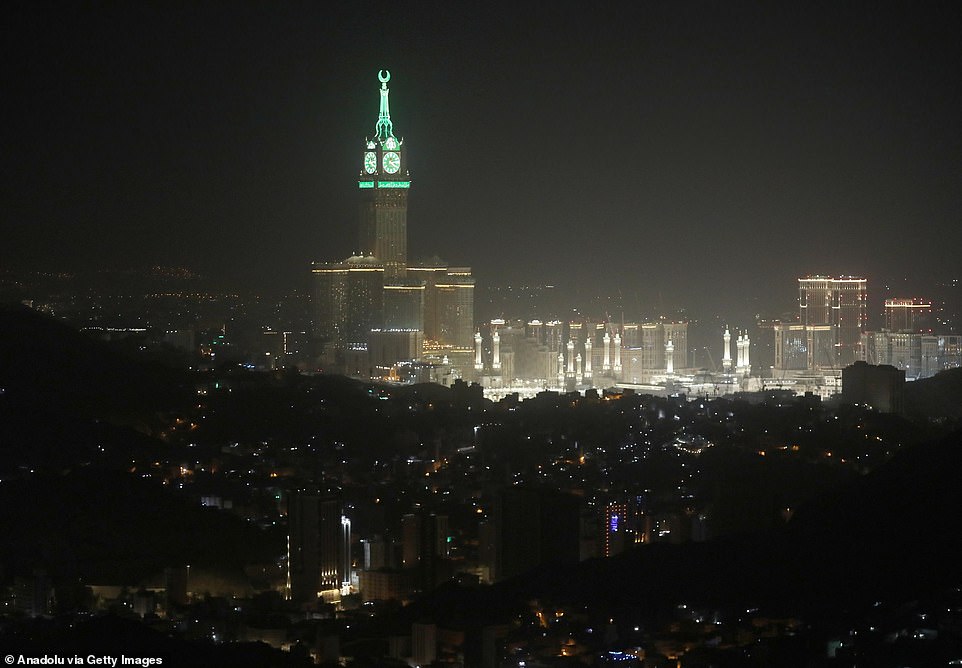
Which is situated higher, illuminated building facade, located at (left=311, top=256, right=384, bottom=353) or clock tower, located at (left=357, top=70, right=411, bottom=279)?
clock tower, located at (left=357, top=70, right=411, bottom=279)

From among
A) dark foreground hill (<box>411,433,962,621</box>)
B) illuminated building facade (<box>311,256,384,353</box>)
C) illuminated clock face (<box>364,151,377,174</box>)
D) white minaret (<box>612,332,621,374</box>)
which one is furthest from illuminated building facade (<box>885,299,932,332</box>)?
dark foreground hill (<box>411,433,962,621</box>)

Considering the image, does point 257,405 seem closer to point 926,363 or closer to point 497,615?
point 497,615

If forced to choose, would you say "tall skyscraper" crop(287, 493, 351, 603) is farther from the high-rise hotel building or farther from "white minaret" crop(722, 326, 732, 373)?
"white minaret" crop(722, 326, 732, 373)

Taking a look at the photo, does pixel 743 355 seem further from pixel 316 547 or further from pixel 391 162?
pixel 316 547

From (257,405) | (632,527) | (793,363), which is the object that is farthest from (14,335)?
(793,363)

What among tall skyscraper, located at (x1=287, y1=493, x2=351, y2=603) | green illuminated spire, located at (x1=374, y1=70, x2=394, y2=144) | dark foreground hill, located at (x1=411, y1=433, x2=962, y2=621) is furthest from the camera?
green illuminated spire, located at (x1=374, y1=70, x2=394, y2=144)

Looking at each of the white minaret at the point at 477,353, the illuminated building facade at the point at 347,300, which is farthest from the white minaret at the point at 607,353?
the illuminated building facade at the point at 347,300
